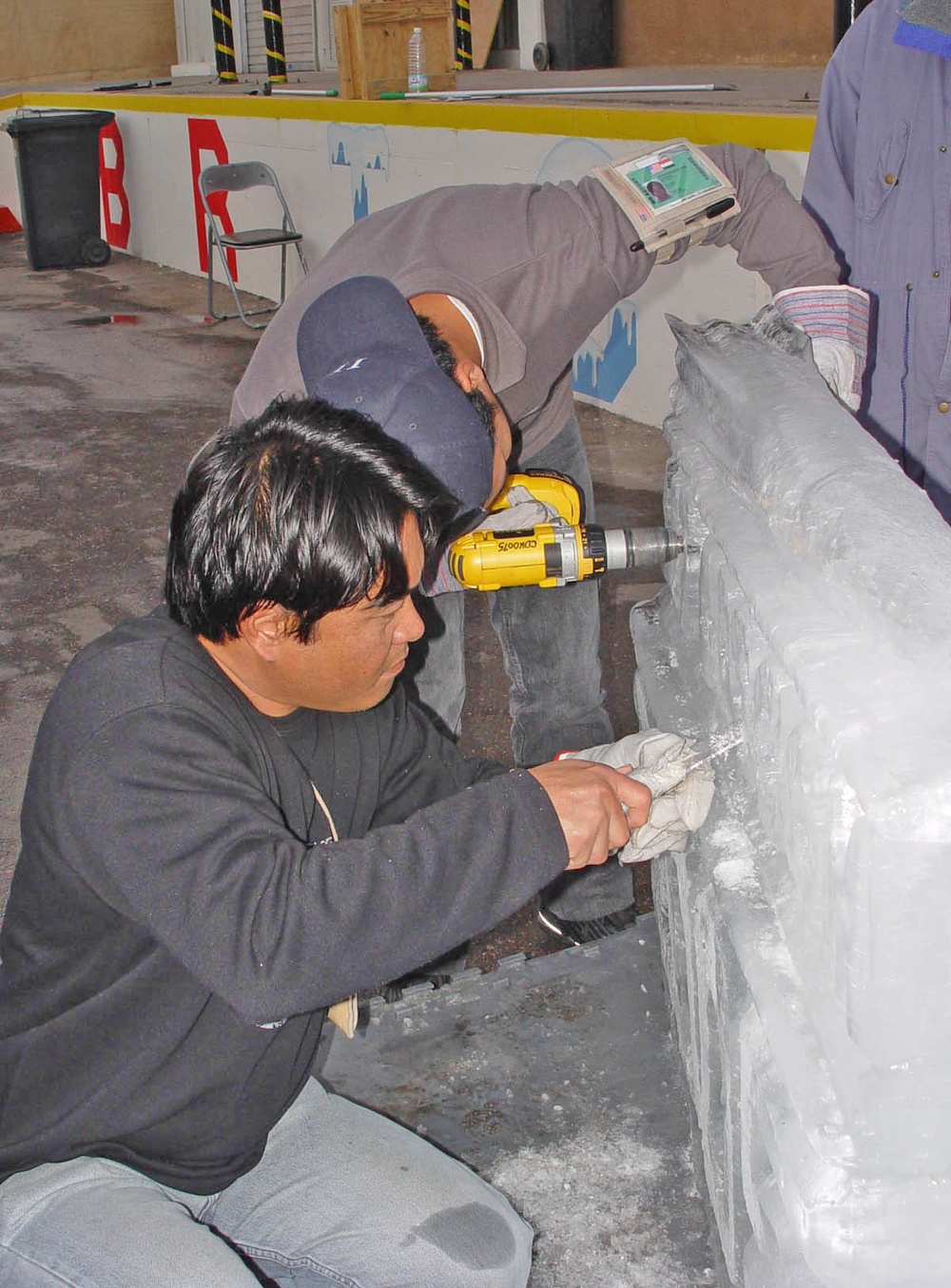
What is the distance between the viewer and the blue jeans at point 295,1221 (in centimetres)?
124

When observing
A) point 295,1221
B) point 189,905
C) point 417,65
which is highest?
point 417,65

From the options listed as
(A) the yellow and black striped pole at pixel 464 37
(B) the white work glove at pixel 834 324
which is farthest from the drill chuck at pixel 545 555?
(A) the yellow and black striped pole at pixel 464 37

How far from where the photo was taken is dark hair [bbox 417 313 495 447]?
1.57m

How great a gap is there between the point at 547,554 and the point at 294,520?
62 cm

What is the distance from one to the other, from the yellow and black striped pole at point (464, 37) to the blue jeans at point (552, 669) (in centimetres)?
928

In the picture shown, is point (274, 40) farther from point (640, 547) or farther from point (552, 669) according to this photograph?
point (640, 547)

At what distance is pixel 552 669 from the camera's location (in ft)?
8.23

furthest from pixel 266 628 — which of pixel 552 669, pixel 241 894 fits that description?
pixel 552 669

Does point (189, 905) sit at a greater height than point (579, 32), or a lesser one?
lesser

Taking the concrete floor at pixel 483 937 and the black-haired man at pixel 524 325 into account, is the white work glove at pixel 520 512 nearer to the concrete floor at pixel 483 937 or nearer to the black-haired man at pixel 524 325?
the black-haired man at pixel 524 325

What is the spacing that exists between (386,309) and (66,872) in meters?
0.79

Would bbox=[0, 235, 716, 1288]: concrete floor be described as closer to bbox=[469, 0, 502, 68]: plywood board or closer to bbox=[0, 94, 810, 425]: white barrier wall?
bbox=[0, 94, 810, 425]: white barrier wall

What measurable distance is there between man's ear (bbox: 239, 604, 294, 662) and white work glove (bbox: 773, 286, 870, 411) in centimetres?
102

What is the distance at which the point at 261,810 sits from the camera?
124cm
